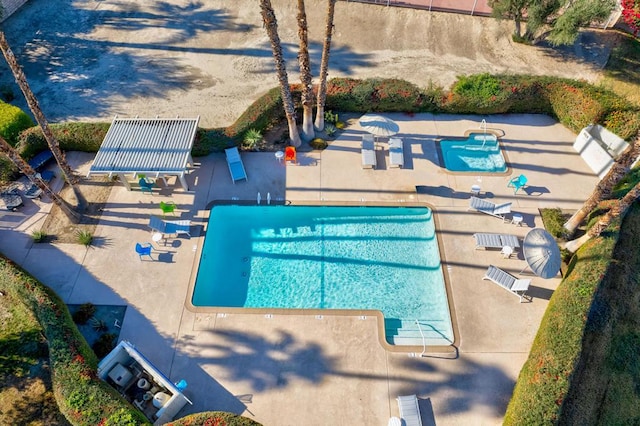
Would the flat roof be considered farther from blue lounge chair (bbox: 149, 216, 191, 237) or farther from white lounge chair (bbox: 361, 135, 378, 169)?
white lounge chair (bbox: 361, 135, 378, 169)

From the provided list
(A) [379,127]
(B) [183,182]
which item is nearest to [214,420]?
(B) [183,182]

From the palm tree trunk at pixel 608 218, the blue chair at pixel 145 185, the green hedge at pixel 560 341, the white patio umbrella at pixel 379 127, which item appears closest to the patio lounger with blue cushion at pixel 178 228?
the blue chair at pixel 145 185

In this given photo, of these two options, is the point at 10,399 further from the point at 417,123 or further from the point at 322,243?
the point at 417,123

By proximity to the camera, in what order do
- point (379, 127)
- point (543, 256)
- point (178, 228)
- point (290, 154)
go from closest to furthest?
point (543, 256) < point (178, 228) < point (379, 127) < point (290, 154)

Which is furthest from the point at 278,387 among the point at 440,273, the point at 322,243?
the point at 440,273

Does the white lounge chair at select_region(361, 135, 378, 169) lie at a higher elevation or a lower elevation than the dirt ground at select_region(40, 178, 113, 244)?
higher

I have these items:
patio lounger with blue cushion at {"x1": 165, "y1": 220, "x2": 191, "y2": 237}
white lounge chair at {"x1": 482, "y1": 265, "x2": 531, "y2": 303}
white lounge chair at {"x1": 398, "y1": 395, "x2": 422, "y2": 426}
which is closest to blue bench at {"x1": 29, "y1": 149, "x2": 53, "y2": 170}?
patio lounger with blue cushion at {"x1": 165, "y1": 220, "x2": 191, "y2": 237}

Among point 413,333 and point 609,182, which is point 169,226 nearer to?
point 413,333
